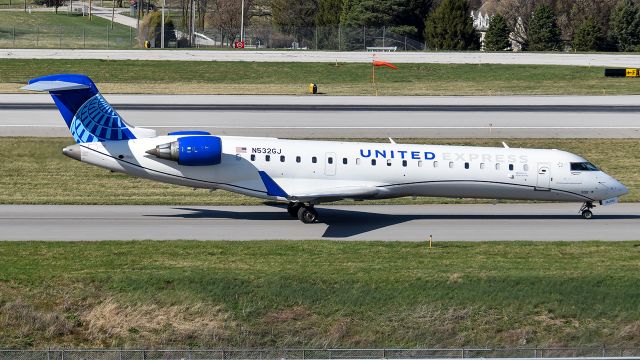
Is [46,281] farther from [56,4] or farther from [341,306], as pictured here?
[56,4]

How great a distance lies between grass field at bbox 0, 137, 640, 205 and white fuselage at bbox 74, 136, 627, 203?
4401 mm

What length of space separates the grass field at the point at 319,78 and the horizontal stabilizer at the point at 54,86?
32.9m

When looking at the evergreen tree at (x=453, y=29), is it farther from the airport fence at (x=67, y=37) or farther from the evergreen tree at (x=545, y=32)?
the airport fence at (x=67, y=37)

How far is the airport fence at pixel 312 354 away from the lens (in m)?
23.9

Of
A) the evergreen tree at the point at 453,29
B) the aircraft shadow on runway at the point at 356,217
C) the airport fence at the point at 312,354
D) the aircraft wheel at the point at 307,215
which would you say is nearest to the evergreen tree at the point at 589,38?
the evergreen tree at the point at 453,29

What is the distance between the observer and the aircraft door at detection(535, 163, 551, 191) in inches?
1470

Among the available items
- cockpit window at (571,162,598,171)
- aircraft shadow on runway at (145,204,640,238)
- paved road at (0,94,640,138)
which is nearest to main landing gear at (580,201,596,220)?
aircraft shadow on runway at (145,204,640,238)

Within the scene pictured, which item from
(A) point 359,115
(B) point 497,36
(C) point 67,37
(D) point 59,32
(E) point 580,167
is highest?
(D) point 59,32

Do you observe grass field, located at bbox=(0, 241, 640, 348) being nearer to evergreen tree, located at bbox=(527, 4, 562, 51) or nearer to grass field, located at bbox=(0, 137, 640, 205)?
grass field, located at bbox=(0, 137, 640, 205)

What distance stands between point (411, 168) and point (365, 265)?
22.9 ft

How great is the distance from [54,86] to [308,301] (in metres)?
12.6

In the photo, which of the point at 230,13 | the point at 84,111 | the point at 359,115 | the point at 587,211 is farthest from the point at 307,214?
the point at 230,13

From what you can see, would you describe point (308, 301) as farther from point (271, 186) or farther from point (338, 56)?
point (338, 56)

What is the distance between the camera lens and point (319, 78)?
78062mm
